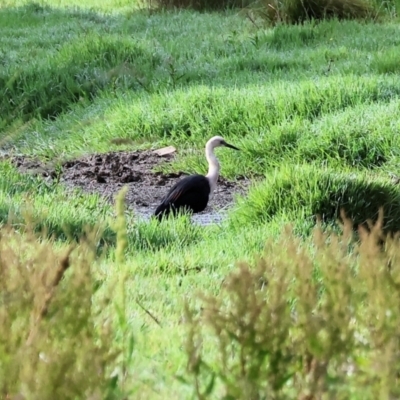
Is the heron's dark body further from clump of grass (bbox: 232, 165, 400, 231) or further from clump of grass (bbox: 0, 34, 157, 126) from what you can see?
clump of grass (bbox: 0, 34, 157, 126)

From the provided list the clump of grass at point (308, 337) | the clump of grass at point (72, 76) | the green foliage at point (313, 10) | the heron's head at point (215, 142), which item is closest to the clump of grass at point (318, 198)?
the heron's head at point (215, 142)

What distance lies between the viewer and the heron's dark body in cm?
566

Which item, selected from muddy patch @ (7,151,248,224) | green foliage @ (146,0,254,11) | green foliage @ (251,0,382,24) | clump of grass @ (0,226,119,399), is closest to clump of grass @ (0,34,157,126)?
muddy patch @ (7,151,248,224)

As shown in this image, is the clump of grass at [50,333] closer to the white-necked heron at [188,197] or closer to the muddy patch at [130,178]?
the white-necked heron at [188,197]

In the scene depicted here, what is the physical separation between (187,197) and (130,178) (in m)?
1.20

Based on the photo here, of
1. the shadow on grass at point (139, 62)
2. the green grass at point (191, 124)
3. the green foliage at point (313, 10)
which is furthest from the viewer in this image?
the green foliage at point (313, 10)

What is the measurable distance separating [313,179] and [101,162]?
2.40 metres

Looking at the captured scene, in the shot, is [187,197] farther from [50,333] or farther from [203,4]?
[203,4]

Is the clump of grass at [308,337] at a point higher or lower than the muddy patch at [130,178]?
higher

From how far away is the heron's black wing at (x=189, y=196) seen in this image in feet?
18.6

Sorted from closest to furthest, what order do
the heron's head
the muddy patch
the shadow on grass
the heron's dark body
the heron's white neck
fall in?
the heron's dark body → the heron's white neck → the muddy patch → the heron's head → the shadow on grass

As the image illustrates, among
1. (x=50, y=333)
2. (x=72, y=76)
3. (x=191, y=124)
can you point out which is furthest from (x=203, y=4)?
(x=50, y=333)

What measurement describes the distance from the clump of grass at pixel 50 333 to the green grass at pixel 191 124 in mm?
172

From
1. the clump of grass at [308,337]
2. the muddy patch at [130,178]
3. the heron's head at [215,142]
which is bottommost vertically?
the muddy patch at [130,178]
